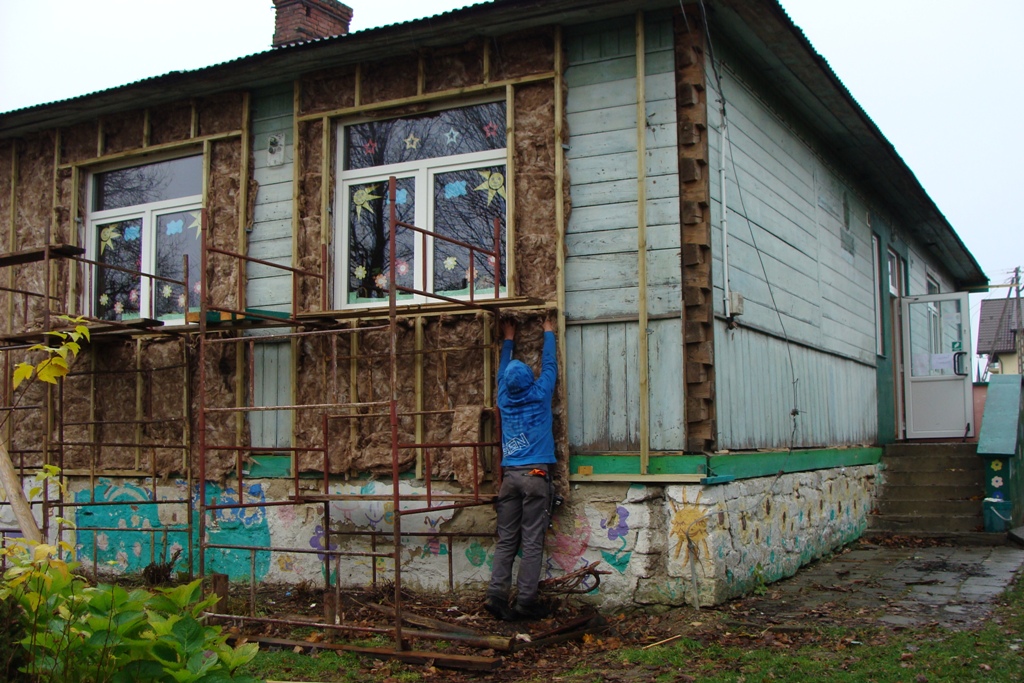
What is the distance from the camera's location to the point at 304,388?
366 inches

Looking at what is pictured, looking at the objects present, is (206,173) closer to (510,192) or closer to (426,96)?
(426,96)

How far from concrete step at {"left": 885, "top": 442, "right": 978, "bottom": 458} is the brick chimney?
9.36 m

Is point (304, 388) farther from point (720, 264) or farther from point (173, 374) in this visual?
point (720, 264)

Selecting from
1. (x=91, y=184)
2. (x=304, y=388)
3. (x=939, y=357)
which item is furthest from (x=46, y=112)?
(x=939, y=357)

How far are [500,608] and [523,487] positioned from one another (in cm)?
94

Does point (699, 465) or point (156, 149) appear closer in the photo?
point (699, 465)

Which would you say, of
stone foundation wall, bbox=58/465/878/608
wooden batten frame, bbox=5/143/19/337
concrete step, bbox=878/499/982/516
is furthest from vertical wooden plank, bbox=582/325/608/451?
wooden batten frame, bbox=5/143/19/337

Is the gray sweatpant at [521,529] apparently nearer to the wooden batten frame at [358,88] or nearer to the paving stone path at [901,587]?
the paving stone path at [901,587]

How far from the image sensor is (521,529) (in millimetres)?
7727

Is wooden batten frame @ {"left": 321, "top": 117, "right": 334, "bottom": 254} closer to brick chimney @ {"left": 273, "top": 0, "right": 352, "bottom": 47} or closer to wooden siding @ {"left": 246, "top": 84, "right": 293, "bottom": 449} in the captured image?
wooden siding @ {"left": 246, "top": 84, "right": 293, "bottom": 449}

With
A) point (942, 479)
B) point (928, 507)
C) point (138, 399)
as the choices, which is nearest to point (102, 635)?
point (138, 399)

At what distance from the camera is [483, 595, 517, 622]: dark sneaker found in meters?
7.51

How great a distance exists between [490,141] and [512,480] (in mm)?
3148

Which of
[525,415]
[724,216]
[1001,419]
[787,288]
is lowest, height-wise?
[1001,419]
